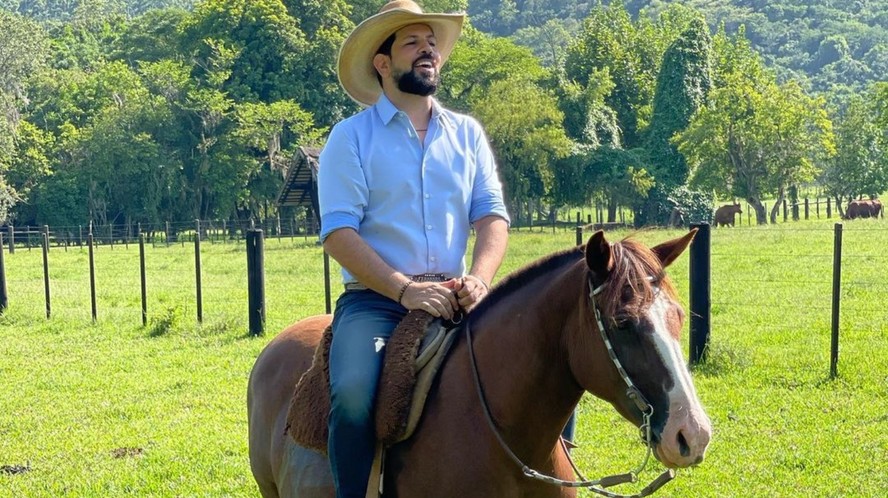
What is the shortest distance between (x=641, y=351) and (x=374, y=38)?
181 centimetres

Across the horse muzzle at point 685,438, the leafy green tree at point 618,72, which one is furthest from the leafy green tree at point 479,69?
the horse muzzle at point 685,438

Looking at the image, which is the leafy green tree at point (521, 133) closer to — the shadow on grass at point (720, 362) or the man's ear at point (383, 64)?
the shadow on grass at point (720, 362)

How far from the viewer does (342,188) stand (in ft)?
11.7

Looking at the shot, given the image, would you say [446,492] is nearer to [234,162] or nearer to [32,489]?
[32,489]

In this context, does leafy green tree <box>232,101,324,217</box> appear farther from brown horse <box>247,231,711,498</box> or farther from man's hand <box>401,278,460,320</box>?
brown horse <box>247,231,711,498</box>

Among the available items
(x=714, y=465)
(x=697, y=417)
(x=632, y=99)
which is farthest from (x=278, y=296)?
(x=632, y=99)

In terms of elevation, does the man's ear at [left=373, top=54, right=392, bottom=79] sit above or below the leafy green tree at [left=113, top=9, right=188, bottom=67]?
below

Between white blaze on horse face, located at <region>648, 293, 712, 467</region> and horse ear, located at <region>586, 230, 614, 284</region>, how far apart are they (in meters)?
0.26

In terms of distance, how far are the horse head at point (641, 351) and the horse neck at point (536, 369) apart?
5.9 inches

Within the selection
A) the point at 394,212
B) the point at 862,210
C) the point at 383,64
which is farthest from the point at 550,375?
the point at 862,210

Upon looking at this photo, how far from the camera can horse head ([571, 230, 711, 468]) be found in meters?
2.58

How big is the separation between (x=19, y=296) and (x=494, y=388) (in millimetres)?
18732

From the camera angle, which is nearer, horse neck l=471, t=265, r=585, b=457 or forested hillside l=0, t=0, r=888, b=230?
horse neck l=471, t=265, r=585, b=457

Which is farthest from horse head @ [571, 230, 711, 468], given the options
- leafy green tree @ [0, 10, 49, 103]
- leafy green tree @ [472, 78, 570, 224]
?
leafy green tree @ [0, 10, 49, 103]
